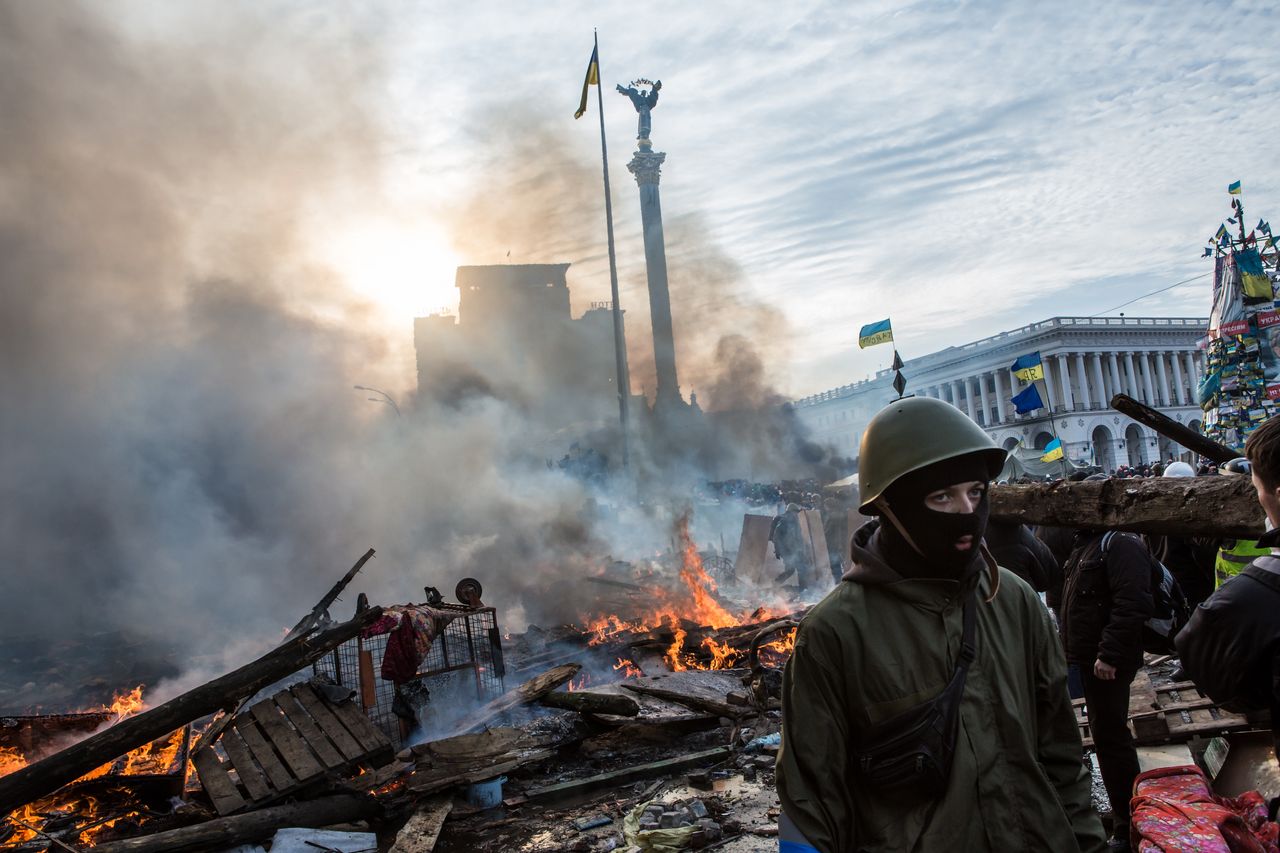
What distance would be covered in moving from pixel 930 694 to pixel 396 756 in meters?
6.08

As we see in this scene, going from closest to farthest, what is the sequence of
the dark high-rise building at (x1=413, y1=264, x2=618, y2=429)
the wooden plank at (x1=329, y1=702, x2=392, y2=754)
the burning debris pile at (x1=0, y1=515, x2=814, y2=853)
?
the burning debris pile at (x1=0, y1=515, x2=814, y2=853) < the wooden plank at (x1=329, y1=702, x2=392, y2=754) < the dark high-rise building at (x1=413, y1=264, x2=618, y2=429)

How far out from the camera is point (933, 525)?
74.0 inches

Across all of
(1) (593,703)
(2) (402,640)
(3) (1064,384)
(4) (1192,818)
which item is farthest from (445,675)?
(3) (1064,384)

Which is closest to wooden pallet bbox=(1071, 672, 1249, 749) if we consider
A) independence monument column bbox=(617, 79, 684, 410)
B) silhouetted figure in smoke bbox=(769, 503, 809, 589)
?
silhouetted figure in smoke bbox=(769, 503, 809, 589)

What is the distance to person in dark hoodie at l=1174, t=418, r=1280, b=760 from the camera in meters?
1.94

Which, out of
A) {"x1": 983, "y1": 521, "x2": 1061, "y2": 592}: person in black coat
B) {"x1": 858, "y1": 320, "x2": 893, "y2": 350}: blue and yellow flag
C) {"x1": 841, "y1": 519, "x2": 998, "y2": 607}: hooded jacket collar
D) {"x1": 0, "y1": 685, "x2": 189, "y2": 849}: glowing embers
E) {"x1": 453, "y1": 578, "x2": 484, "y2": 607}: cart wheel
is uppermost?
{"x1": 858, "y1": 320, "x2": 893, "y2": 350}: blue and yellow flag

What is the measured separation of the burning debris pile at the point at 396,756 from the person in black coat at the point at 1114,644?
2.16 metres

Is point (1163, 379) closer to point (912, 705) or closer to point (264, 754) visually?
point (264, 754)

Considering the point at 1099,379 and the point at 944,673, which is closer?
the point at 944,673

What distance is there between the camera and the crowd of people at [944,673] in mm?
1697

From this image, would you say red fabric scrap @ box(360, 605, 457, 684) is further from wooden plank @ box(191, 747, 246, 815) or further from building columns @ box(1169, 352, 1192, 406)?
building columns @ box(1169, 352, 1192, 406)

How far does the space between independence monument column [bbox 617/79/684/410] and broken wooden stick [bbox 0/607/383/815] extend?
33729 mm

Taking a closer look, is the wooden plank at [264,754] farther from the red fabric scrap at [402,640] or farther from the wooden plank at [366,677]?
the red fabric scrap at [402,640]

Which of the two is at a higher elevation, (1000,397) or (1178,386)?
(1000,397)
